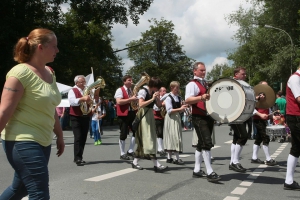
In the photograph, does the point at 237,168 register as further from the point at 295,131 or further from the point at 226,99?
the point at 295,131

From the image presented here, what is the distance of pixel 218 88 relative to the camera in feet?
25.1

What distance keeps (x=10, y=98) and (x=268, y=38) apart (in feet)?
143

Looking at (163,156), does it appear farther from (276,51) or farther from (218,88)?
(276,51)

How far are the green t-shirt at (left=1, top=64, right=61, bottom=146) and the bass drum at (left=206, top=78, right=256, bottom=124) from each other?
14.7 ft

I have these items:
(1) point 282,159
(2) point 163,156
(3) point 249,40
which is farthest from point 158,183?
(3) point 249,40

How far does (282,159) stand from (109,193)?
6.61 meters

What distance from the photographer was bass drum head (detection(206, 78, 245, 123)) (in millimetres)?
7555

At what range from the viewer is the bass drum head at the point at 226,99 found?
24.8 ft

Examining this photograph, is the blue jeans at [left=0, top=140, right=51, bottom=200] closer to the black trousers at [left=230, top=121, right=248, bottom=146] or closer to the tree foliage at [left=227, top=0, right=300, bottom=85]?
the black trousers at [left=230, top=121, right=248, bottom=146]

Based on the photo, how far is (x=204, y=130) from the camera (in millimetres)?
7875

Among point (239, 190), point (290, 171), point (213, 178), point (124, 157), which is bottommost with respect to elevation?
point (239, 190)

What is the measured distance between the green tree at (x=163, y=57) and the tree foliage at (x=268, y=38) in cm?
2316

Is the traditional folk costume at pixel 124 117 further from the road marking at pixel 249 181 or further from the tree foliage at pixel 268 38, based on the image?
the tree foliage at pixel 268 38

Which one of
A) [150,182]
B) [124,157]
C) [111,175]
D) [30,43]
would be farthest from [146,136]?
[30,43]
